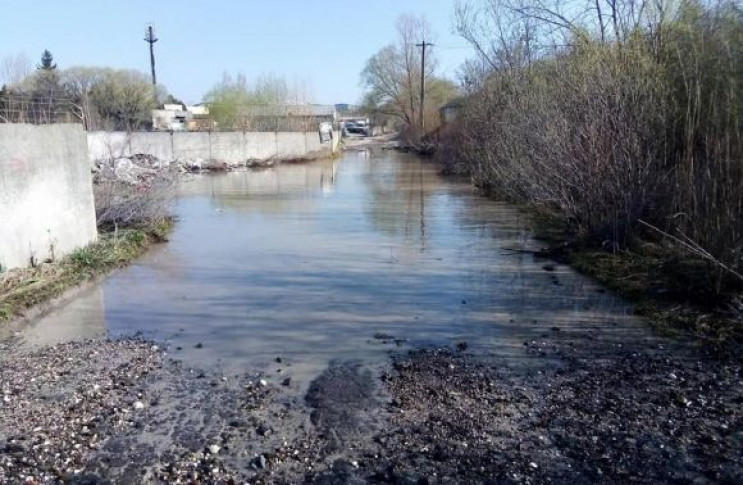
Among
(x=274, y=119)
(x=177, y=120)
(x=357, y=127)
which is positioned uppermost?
(x=357, y=127)

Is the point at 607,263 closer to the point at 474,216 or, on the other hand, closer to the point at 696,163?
the point at 696,163

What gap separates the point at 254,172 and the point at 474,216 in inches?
677

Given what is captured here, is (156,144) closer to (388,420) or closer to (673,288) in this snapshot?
(673,288)

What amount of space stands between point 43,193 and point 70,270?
3.49ft

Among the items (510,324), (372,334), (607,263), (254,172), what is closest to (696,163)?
(607,263)

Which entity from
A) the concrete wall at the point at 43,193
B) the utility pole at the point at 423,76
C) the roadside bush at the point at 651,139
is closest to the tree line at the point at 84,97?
the concrete wall at the point at 43,193

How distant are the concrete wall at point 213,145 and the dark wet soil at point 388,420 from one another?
21412 mm

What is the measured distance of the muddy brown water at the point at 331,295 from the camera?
20.0 ft

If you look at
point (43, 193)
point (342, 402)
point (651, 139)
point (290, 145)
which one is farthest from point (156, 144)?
point (342, 402)

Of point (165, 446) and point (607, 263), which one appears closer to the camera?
point (165, 446)

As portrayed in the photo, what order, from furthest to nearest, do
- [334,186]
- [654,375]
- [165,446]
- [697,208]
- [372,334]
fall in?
[334,186]
[697,208]
[372,334]
[654,375]
[165,446]

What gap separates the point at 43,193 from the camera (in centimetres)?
816

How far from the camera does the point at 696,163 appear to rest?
7.60 m

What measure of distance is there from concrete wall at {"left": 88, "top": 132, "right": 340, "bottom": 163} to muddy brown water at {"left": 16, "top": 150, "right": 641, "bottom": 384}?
49.8 ft
